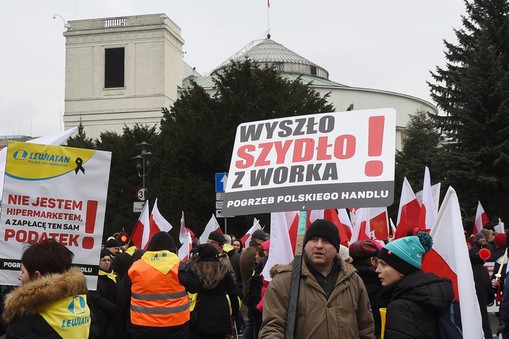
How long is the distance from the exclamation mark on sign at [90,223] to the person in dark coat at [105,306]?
4.22 ft

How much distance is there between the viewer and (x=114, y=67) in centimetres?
7525

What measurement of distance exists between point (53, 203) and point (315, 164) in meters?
2.79

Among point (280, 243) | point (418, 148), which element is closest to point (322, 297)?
point (280, 243)

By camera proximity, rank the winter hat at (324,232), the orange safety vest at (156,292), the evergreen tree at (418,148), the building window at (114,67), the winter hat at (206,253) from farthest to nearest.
Result: the building window at (114,67) → the evergreen tree at (418,148) → the winter hat at (206,253) → the orange safety vest at (156,292) → the winter hat at (324,232)

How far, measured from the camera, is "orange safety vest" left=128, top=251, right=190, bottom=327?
7211 mm

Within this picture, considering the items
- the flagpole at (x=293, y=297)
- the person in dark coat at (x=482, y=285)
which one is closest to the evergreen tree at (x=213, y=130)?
the person in dark coat at (x=482, y=285)

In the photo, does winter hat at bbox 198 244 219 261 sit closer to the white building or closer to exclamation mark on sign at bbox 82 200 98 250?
exclamation mark on sign at bbox 82 200 98 250

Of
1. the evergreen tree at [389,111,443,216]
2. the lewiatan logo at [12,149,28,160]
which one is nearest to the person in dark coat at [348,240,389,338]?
the lewiatan logo at [12,149,28,160]

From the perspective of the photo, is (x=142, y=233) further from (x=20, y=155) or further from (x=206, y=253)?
(x=20, y=155)

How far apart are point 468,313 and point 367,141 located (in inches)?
52.9

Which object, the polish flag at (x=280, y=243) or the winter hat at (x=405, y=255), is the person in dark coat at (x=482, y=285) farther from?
the winter hat at (x=405, y=255)

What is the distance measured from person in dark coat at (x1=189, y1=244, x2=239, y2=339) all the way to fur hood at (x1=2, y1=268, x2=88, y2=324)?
4.20 meters

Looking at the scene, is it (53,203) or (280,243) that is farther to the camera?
(280,243)

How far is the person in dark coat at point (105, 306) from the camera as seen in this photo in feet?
26.3
